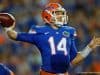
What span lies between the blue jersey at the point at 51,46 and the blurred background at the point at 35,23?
158cm

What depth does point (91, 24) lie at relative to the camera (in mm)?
6902

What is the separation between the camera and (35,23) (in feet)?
21.1

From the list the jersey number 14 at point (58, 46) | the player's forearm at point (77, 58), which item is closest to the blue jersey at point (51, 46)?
the jersey number 14 at point (58, 46)

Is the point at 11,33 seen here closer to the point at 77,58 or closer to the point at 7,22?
the point at 7,22

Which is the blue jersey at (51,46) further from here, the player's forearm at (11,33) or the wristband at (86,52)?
the wristband at (86,52)

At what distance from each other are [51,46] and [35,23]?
2341 mm

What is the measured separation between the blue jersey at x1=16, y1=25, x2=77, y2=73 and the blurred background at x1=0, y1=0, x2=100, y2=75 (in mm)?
1580

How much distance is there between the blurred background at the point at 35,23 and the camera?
20.4ft

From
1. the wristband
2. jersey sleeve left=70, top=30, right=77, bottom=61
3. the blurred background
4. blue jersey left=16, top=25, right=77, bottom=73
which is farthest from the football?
the blurred background

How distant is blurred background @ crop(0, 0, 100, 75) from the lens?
6.22 m

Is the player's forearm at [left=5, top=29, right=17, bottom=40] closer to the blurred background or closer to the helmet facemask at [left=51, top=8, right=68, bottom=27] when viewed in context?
the helmet facemask at [left=51, top=8, right=68, bottom=27]

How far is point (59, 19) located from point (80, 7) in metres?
2.95

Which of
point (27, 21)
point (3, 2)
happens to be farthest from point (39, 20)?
point (3, 2)

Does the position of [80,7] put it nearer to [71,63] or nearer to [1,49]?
[1,49]
